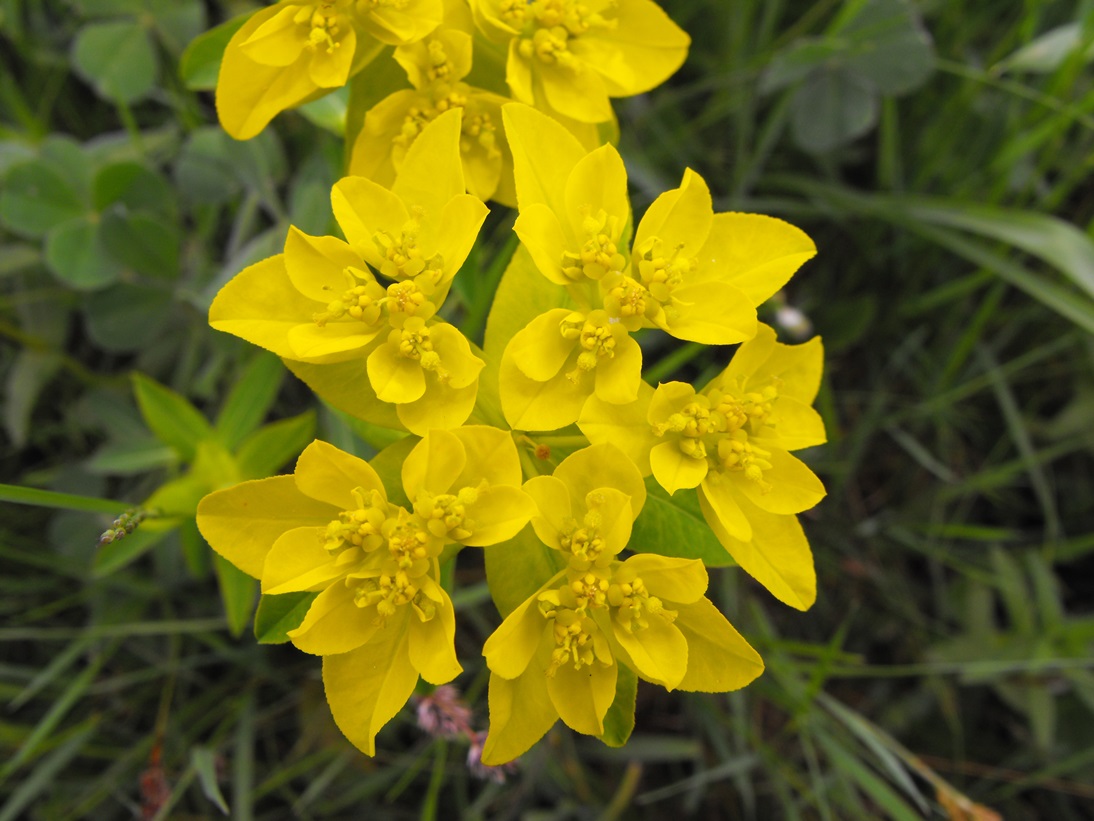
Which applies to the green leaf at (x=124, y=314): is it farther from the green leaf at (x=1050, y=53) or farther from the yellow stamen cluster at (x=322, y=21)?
the green leaf at (x=1050, y=53)

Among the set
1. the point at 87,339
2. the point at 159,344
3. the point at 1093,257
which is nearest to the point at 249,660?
the point at 159,344

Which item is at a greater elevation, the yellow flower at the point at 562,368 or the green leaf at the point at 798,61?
the green leaf at the point at 798,61

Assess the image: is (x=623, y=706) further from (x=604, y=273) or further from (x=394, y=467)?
(x=604, y=273)

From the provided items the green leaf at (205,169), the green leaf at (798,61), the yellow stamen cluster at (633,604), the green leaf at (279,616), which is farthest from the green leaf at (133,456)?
the green leaf at (798,61)

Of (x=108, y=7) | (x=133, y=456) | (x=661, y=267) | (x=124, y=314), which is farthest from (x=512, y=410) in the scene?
(x=108, y=7)

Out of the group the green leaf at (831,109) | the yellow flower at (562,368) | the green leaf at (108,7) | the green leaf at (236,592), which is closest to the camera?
the yellow flower at (562,368)

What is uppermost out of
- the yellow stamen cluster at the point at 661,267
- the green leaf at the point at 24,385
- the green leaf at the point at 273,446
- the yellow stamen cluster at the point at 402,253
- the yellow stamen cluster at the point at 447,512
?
the yellow stamen cluster at the point at 661,267

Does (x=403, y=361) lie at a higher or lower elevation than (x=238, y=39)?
lower

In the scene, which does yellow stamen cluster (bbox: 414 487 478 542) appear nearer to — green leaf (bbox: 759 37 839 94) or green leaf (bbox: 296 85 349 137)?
green leaf (bbox: 296 85 349 137)

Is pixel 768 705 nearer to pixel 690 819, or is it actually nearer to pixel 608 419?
pixel 690 819
